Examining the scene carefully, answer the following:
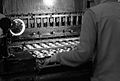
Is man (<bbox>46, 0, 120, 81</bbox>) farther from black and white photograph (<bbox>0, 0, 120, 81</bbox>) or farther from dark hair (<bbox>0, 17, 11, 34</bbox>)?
dark hair (<bbox>0, 17, 11, 34</bbox>)

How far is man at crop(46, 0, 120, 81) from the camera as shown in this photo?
170cm

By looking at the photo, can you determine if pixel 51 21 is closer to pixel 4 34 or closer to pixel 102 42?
pixel 4 34

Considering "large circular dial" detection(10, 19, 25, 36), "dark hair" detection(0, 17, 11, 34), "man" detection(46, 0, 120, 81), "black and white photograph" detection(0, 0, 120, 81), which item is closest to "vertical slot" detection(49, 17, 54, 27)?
"black and white photograph" detection(0, 0, 120, 81)

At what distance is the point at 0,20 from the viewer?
7.22 ft

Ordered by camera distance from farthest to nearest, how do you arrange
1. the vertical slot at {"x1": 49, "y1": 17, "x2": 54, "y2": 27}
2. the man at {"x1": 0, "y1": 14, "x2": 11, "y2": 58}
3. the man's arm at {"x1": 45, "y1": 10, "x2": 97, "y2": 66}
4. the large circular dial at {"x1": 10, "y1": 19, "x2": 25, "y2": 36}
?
the vertical slot at {"x1": 49, "y1": 17, "x2": 54, "y2": 27} → the large circular dial at {"x1": 10, "y1": 19, "x2": 25, "y2": 36} → the man at {"x1": 0, "y1": 14, "x2": 11, "y2": 58} → the man's arm at {"x1": 45, "y1": 10, "x2": 97, "y2": 66}

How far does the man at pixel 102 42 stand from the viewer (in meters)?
1.70

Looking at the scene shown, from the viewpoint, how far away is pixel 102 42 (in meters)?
1.76

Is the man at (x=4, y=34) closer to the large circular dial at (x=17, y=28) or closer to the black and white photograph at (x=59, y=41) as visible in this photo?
the black and white photograph at (x=59, y=41)

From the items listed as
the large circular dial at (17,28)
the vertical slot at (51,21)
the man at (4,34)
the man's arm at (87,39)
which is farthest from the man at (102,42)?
the vertical slot at (51,21)

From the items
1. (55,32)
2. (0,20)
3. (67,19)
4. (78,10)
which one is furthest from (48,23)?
(0,20)

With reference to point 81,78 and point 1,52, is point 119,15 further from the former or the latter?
point 1,52

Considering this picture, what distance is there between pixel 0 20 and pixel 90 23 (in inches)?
42.5

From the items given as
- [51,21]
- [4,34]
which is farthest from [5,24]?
[51,21]

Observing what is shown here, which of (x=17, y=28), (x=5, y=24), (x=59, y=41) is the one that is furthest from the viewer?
(x=59, y=41)
